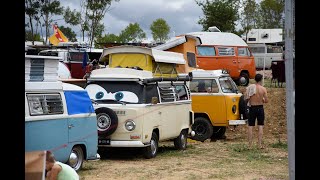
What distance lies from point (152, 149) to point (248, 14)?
28402 mm

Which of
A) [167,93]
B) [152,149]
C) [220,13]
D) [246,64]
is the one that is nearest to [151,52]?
[167,93]

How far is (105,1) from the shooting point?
2756 cm

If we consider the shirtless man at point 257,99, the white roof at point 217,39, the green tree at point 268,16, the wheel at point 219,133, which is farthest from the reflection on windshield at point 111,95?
the green tree at point 268,16

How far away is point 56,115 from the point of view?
9773mm

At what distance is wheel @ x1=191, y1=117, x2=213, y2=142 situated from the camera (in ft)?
57.8

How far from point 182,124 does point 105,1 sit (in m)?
13.6

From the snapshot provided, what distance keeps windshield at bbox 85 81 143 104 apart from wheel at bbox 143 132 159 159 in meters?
1.11

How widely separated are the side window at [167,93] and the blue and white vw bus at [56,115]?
3.17 metres

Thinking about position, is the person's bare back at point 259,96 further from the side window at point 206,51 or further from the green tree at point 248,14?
the green tree at point 248,14

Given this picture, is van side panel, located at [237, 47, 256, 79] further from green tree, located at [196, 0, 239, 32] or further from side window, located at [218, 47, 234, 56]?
green tree, located at [196, 0, 239, 32]

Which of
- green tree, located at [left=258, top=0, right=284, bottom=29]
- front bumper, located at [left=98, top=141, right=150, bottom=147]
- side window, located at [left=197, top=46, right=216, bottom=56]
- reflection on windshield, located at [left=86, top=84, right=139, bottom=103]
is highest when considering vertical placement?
green tree, located at [left=258, top=0, right=284, bottom=29]

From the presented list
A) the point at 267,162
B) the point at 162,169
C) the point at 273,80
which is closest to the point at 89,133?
the point at 162,169

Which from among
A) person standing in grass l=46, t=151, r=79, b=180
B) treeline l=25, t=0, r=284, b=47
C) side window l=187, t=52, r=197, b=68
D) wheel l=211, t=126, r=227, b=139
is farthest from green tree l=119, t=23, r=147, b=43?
person standing in grass l=46, t=151, r=79, b=180

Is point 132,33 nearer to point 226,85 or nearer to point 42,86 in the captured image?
point 226,85
